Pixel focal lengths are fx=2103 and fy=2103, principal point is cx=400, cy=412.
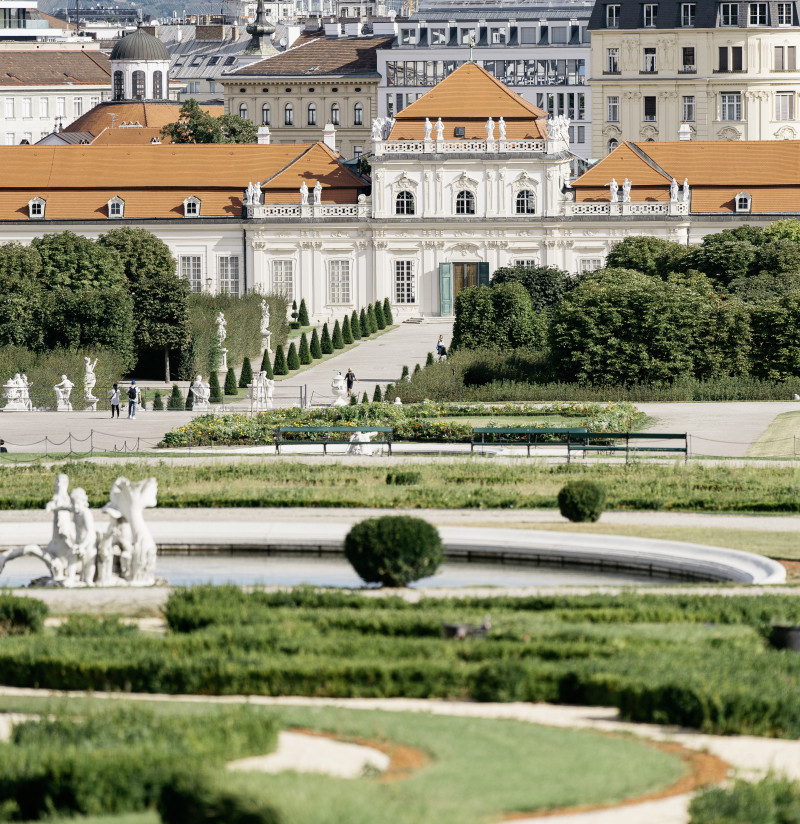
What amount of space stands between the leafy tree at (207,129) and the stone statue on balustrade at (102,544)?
286 ft

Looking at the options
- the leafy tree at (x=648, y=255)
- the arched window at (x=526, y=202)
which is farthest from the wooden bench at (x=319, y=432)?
the arched window at (x=526, y=202)

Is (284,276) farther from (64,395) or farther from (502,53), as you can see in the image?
(502,53)

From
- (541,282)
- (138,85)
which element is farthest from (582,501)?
(138,85)

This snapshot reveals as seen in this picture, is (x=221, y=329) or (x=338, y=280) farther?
(x=338, y=280)

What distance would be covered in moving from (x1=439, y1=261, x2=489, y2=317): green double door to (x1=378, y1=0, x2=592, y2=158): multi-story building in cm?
6261

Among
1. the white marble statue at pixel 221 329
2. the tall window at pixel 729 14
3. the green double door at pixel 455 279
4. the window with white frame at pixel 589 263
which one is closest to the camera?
the white marble statue at pixel 221 329

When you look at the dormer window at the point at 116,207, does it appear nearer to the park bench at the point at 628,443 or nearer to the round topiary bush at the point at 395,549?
the park bench at the point at 628,443

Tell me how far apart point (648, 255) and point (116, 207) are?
24.2 meters

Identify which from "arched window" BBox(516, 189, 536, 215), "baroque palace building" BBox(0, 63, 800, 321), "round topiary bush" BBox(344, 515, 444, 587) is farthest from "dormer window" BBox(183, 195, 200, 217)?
"round topiary bush" BBox(344, 515, 444, 587)

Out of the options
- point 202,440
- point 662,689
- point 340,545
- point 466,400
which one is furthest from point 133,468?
point 662,689

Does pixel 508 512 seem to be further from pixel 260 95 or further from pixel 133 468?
pixel 260 95

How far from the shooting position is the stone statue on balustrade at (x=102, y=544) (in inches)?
1101

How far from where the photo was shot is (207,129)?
114 metres

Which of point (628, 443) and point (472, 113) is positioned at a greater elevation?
point (472, 113)
